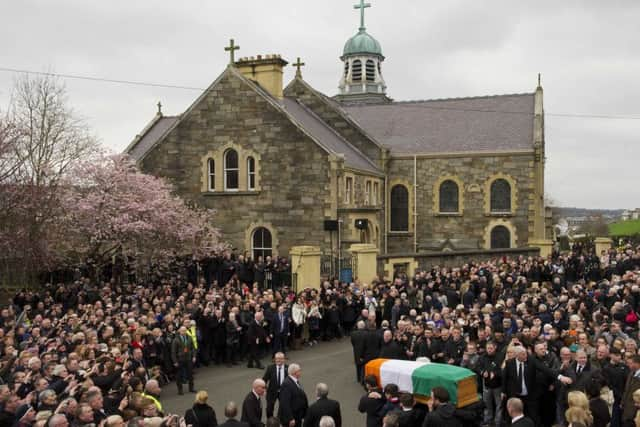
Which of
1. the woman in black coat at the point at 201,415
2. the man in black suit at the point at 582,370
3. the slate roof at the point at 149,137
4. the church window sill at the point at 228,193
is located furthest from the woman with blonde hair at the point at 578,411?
the slate roof at the point at 149,137

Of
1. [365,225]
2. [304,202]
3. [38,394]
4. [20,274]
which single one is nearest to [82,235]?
[20,274]

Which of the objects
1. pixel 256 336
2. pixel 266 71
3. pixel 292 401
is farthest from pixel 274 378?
pixel 266 71

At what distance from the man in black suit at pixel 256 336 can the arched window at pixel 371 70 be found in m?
45.6

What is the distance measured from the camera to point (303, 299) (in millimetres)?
20672

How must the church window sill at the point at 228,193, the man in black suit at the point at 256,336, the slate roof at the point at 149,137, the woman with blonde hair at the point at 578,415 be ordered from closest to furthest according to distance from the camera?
the woman with blonde hair at the point at 578,415
the man in black suit at the point at 256,336
the church window sill at the point at 228,193
the slate roof at the point at 149,137

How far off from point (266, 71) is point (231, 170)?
6.02 m

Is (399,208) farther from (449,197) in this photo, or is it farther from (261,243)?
(261,243)

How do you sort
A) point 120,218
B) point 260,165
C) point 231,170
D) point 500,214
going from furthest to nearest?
point 500,214
point 231,170
point 260,165
point 120,218

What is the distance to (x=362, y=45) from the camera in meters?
60.3

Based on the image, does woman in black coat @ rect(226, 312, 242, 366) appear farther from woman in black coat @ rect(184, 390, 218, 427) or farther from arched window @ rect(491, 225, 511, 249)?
arched window @ rect(491, 225, 511, 249)

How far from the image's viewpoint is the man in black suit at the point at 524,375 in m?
11.6

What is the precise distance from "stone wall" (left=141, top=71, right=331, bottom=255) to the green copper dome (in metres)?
30.0

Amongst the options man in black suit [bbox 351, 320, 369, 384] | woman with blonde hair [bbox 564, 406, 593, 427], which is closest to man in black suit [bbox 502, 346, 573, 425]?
woman with blonde hair [bbox 564, 406, 593, 427]

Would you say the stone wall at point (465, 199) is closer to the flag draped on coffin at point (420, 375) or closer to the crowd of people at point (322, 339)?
the crowd of people at point (322, 339)
